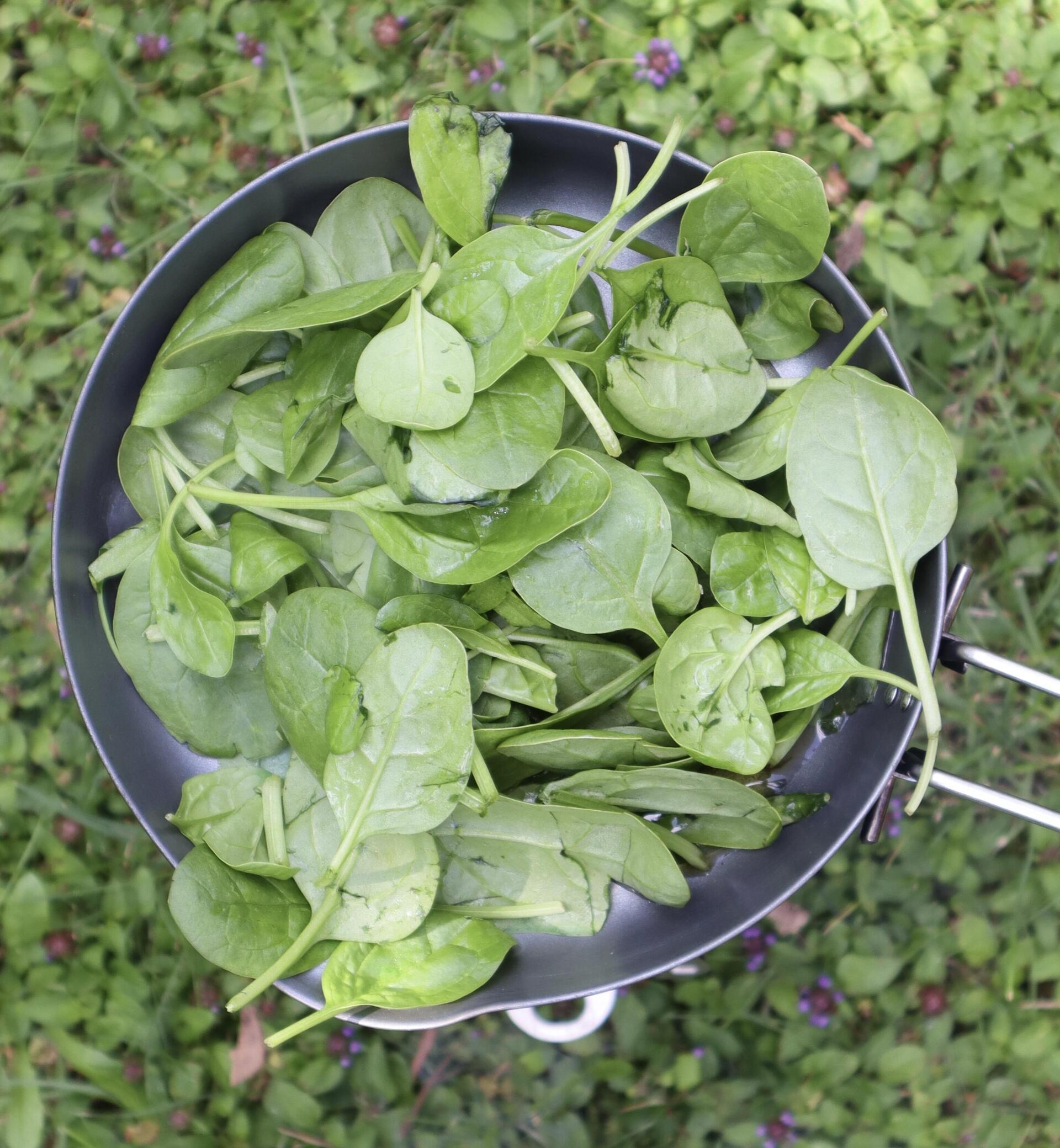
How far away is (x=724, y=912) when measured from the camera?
2.27 feet

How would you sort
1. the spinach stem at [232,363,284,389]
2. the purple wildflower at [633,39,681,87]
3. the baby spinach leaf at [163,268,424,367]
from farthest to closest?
the purple wildflower at [633,39,681,87], the spinach stem at [232,363,284,389], the baby spinach leaf at [163,268,424,367]

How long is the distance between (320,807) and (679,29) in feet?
2.40

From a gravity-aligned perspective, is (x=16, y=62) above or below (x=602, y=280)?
above

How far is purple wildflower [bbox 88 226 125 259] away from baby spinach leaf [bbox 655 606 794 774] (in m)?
0.65

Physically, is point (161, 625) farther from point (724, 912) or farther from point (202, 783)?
point (724, 912)

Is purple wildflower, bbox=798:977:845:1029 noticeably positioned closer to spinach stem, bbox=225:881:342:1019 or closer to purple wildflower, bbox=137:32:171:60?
spinach stem, bbox=225:881:342:1019

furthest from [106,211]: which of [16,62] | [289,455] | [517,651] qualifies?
[517,651]

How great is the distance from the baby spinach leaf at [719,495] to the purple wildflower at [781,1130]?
1.93 ft

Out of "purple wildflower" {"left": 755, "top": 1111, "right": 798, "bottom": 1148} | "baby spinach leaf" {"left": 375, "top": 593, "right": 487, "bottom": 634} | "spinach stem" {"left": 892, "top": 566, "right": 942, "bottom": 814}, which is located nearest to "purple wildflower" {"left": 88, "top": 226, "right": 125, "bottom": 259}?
"baby spinach leaf" {"left": 375, "top": 593, "right": 487, "bottom": 634}

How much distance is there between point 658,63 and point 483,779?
0.65 m

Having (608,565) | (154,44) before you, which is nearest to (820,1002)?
(608,565)

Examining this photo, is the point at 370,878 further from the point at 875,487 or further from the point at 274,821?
the point at 875,487

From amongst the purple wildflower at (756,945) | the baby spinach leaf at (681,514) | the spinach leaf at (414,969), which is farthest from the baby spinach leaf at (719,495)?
the purple wildflower at (756,945)

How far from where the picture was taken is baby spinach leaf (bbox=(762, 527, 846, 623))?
626 mm
